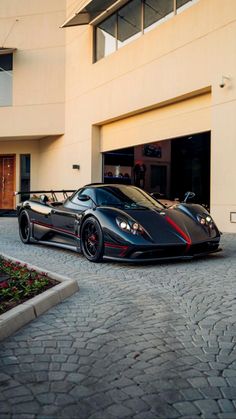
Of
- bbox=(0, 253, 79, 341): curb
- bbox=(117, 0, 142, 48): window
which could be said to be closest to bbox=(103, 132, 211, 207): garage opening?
bbox=(117, 0, 142, 48): window

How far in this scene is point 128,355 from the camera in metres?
2.80

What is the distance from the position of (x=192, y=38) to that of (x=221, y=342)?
999 cm

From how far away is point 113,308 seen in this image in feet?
12.9

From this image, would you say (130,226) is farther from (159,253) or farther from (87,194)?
(87,194)

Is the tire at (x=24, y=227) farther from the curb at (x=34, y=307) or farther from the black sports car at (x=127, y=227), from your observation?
the curb at (x=34, y=307)

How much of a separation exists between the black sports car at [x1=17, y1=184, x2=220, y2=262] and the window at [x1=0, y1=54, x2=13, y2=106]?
12.4m

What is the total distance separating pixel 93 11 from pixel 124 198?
408 inches

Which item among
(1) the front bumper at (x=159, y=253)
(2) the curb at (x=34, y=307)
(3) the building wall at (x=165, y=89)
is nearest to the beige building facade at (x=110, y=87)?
(3) the building wall at (x=165, y=89)

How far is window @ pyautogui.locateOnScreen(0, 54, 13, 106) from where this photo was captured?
18578 millimetres

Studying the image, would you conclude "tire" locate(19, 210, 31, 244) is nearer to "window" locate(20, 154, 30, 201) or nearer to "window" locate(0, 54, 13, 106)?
A: "window" locate(0, 54, 13, 106)

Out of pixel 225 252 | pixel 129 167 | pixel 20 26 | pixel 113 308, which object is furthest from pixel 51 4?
pixel 113 308

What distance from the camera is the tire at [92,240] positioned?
6.16m

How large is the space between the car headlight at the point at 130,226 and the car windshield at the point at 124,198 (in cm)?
58

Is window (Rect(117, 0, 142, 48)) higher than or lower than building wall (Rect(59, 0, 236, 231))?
higher
